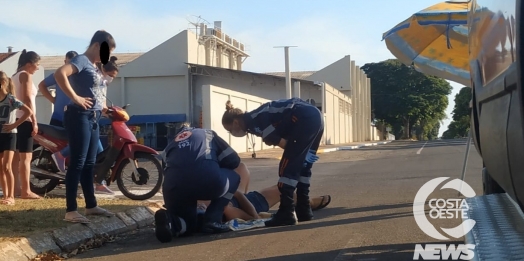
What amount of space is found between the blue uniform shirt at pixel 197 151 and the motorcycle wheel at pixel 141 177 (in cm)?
236

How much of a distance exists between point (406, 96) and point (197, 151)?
7164cm

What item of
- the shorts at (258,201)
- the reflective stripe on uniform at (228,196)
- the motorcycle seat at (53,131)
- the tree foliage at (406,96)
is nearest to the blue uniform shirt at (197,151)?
the reflective stripe on uniform at (228,196)

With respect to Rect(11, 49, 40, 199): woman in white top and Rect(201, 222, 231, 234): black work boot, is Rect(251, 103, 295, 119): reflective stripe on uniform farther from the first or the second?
Rect(11, 49, 40, 199): woman in white top

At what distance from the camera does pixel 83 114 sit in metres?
6.15

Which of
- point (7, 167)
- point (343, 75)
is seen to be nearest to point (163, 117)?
point (343, 75)

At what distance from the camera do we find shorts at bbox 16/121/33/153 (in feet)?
25.3

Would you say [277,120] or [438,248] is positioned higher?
[277,120]

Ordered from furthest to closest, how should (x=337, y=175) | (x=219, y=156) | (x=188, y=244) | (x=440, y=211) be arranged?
(x=337, y=175) → (x=440, y=211) → (x=219, y=156) → (x=188, y=244)

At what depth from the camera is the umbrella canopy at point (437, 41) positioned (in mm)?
7879

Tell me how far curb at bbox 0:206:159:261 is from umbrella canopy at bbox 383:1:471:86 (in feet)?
13.5

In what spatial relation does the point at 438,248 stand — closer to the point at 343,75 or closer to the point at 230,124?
the point at 230,124

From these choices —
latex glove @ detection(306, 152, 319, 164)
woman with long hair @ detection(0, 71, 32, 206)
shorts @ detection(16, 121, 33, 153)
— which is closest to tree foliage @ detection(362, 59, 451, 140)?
shorts @ detection(16, 121, 33, 153)

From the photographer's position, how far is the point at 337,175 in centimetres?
1290

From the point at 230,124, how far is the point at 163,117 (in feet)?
108
